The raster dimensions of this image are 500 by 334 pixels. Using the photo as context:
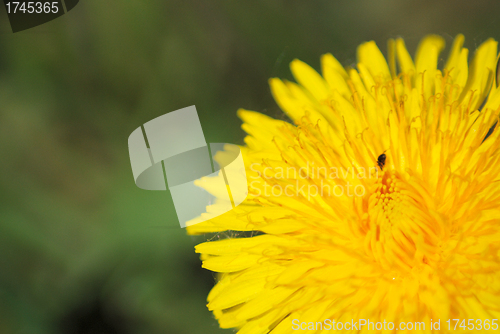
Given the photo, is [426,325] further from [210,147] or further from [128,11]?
[128,11]
